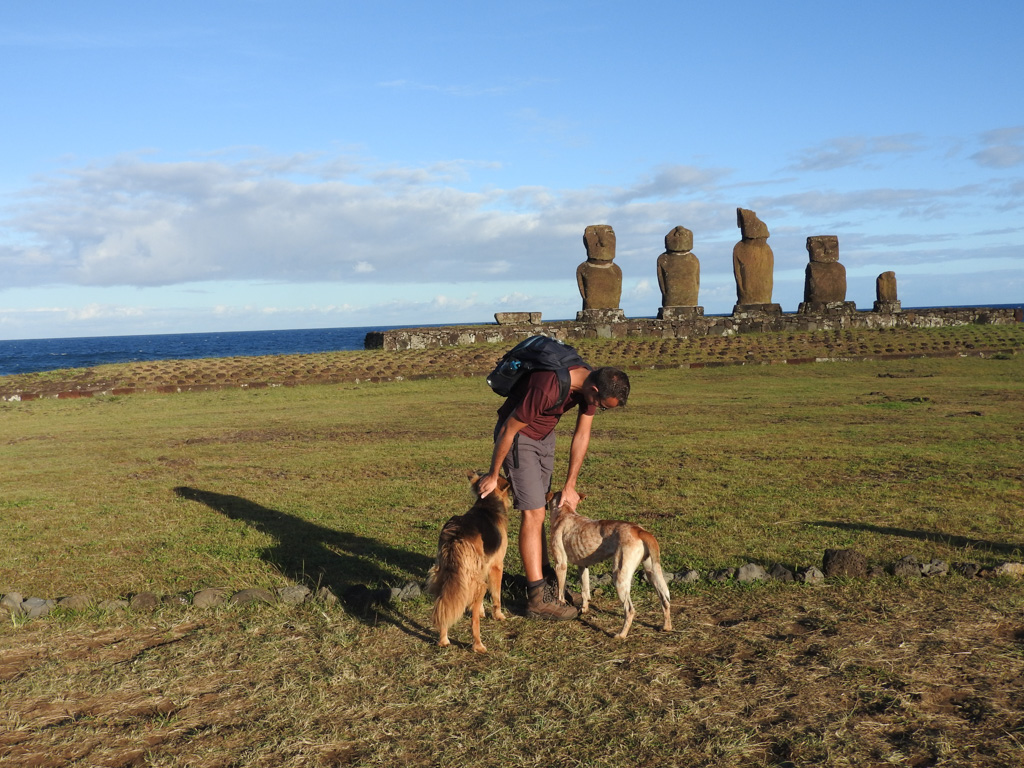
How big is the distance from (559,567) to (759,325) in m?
24.9

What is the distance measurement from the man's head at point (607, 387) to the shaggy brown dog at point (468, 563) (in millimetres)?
827

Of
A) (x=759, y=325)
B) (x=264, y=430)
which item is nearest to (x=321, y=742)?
(x=264, y=430)

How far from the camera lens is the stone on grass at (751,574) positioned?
580 cm

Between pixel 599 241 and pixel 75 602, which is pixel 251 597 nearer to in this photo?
pixel 75 602

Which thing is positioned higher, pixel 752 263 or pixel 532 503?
pixel 752 263

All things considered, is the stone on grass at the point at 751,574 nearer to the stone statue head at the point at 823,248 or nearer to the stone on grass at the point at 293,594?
the stone on grass at the point at 293,594

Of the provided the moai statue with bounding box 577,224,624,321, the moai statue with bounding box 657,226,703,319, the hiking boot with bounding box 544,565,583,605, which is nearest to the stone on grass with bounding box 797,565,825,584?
the hiking boot with bounding box 544,565,583,605

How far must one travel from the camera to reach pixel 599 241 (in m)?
28.8

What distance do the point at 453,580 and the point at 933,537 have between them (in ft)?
13.7

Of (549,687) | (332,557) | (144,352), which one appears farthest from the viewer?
(144,352)

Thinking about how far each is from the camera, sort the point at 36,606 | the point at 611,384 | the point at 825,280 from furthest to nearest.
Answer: the point at 825,280 < the point at 36,606 < the point at 611,384

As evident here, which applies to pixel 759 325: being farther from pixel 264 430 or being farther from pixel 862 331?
pixel 264 430

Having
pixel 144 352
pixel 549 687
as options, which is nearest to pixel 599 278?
pixel 549 687

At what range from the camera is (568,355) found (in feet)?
17.7
